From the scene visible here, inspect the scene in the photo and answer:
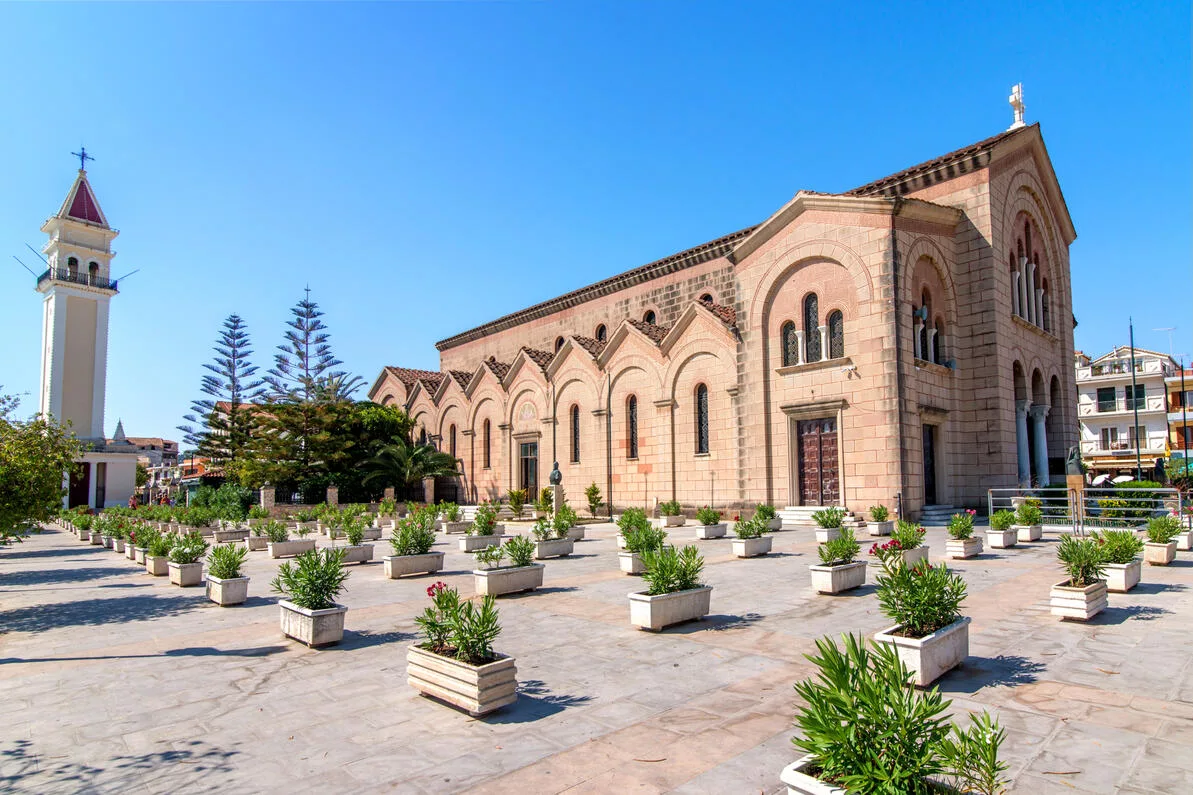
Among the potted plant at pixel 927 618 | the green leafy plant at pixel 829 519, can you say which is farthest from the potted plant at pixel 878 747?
the green leafy plant at pixel 829 519

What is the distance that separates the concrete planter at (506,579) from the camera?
11367mm

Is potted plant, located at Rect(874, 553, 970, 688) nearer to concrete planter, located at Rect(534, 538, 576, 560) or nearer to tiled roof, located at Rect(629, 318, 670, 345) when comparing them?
concrete planter, located at Rect(534, 538, 576, 560)

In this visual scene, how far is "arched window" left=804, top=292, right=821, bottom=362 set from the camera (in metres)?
22.7

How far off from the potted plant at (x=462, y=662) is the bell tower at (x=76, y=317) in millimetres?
51163

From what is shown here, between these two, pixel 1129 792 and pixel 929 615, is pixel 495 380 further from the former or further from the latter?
pixel 1129 792

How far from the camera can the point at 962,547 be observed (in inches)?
548

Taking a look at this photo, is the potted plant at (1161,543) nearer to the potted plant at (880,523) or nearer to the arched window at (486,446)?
the potted plant at (880,523)

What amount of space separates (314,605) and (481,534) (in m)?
8.82

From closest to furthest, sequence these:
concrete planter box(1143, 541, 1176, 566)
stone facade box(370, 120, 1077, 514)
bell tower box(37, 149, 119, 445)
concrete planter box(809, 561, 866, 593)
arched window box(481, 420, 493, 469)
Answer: concrete planter box(809, 561, 866, 593), concrete planter box(1143, 541, 1176, 566), stone facade box(370, 120, 1077, 514), arched window box(481, 420, 493, 469), bell tower box(37, 149, 119, 445)

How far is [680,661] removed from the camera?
740 cm

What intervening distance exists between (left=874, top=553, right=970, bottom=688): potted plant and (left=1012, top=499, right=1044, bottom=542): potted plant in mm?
11293

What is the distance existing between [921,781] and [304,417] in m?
37.4

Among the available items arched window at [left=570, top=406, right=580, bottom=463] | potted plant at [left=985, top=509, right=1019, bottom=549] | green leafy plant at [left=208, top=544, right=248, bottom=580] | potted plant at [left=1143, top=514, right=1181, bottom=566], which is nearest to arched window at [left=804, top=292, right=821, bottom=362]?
potted plant at [left=985, top=509, right=1019, bottom=549]

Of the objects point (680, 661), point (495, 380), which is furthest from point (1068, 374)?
point (680, 661)
